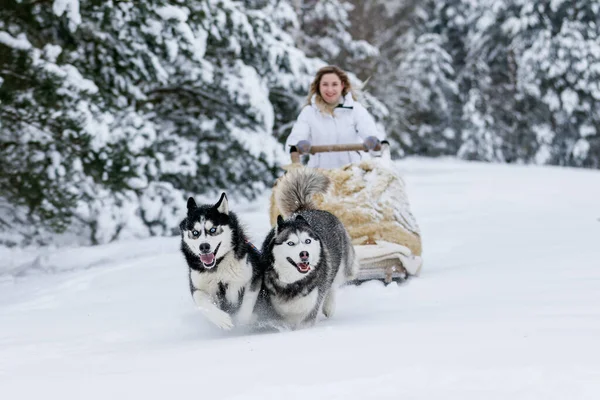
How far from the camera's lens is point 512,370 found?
300 cm

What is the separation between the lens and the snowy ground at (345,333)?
302cm

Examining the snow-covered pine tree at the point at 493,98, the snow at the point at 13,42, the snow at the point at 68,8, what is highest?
the snow at the point at 68,8

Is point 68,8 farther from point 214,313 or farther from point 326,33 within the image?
point 326,33

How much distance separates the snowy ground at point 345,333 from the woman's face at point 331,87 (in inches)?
81.6

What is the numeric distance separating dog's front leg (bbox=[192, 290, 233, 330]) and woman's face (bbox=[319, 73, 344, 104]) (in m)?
3.38

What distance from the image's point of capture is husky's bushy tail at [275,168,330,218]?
580 cm

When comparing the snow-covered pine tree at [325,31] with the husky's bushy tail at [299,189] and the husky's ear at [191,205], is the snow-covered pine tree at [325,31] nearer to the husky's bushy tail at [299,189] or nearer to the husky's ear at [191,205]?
the husky's bushy tail at [299,189]

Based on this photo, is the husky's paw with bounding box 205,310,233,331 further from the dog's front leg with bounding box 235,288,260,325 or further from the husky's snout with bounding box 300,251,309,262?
the husky's snout with bounding box 300,251,309,262

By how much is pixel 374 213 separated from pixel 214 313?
2428 mm

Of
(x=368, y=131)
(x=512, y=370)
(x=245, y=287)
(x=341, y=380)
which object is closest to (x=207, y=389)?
(x=341, y=380)

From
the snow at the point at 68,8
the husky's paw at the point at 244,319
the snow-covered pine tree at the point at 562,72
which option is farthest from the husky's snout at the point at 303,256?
the snow-covered pine tree at the point at 562,72

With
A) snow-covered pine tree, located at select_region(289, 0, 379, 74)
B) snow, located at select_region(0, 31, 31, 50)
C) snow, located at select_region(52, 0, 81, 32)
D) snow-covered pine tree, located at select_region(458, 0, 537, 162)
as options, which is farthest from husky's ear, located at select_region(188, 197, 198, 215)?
snow-covered pine tree, located at select_region(458, 0, 537, 162)

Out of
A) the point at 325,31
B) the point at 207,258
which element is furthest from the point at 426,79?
the point at 207,258

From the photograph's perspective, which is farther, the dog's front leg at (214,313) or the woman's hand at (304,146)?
the woman's hand at (304,146)
